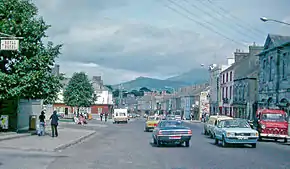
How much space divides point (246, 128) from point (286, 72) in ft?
90.2

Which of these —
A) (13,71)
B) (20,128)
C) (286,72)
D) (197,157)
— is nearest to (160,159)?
(197,157)

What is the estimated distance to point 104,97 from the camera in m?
128

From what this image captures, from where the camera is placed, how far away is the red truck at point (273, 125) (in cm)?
3247

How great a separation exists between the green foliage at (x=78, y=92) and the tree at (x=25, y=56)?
5106 cm

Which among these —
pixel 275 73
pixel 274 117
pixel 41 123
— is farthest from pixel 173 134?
pixel 275 73

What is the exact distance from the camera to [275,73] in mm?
54500

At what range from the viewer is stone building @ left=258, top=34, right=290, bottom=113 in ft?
168

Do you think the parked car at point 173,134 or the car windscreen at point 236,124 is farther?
the car windscreen at point 236,124

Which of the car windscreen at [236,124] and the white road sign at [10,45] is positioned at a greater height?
the white road sign at [10,45]

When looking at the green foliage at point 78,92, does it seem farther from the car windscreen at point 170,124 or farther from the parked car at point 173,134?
the parked car at point 173,134

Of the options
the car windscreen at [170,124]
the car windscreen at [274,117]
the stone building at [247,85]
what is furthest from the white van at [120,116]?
the car windscreen at [170,124]

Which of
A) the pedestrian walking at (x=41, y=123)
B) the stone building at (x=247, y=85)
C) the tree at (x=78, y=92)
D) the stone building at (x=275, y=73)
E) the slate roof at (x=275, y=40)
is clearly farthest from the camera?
the tree at (x=78, y=92)

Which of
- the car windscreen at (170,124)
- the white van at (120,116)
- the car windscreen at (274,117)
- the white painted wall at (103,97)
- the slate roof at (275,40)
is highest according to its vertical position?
the slate roof at (275,40)

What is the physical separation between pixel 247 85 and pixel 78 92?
30331 mm
